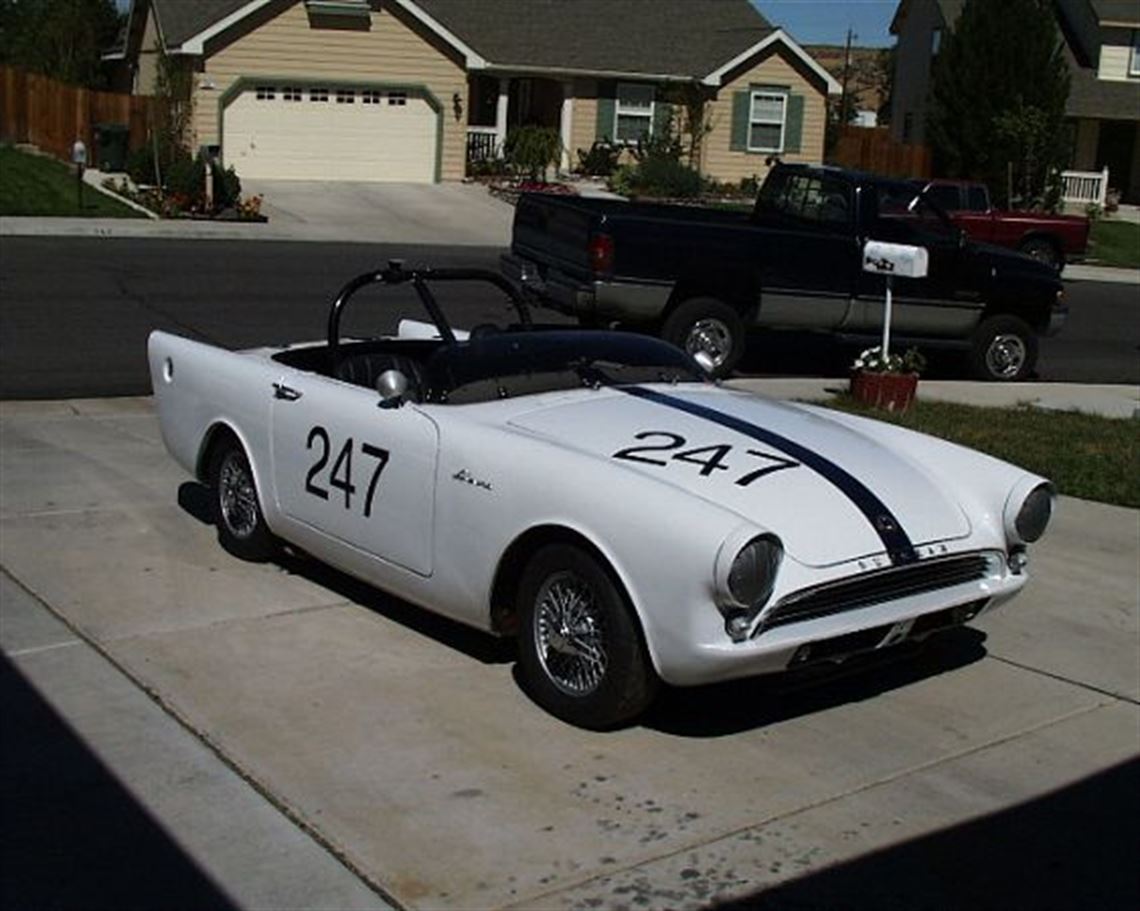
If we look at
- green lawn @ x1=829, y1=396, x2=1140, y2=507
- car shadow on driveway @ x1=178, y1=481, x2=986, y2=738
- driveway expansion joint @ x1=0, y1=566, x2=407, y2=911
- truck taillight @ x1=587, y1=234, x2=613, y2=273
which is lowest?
driveway expansion joint @ x1=0, y1=566, x2=407, y2=911

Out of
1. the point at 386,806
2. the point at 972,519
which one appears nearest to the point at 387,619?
the point at 386,806

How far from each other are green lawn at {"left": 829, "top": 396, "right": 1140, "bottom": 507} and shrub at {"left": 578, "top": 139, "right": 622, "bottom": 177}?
27.0 meters

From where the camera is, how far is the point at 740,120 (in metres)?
40.0

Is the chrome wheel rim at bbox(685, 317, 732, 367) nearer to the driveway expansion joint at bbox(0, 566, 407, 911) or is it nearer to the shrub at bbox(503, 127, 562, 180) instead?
the driveway expansion joint at bbox(0, 566, 407, 911)

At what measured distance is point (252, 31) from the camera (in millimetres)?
34188

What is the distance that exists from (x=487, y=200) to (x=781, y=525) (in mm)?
29647

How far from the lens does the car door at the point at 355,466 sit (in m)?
5.62

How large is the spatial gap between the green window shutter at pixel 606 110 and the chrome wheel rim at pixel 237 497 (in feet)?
110

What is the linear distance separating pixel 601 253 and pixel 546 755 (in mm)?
8010

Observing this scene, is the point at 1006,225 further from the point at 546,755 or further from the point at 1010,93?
the point at 546,755

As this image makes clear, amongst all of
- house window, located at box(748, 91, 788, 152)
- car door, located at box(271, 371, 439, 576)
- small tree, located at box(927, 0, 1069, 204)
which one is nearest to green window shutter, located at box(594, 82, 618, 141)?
house window, located at box(748, 91, 788, 152)

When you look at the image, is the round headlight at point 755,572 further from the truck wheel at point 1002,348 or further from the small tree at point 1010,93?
the small tree at point 1010,93

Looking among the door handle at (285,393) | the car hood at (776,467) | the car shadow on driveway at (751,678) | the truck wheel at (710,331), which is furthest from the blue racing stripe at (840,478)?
the truck wheel at (710,331)

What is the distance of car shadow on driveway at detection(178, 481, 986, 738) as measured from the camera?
521 cm
